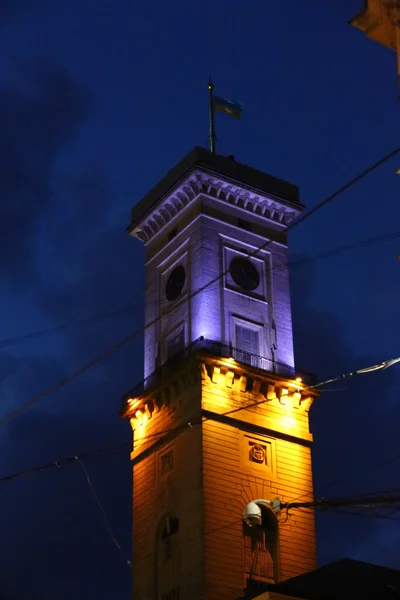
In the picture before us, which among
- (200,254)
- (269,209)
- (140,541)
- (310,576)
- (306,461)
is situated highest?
(269,209)

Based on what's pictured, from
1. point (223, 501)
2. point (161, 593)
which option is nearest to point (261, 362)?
point (223, 501)

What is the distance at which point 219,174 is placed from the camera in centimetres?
5712

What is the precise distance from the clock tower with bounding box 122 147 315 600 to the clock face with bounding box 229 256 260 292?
0.19 ft

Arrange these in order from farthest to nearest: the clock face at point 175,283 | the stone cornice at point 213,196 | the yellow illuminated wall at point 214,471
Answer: the stone cornice at point 213,196
the clock face at point 175,283
the yellow illuminated wall at point 214,471

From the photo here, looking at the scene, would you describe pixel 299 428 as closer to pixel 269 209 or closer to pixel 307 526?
pixel 307 526

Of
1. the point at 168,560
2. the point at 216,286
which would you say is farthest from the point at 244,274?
the point at 168,560

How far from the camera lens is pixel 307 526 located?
169ft

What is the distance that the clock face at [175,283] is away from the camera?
56.8 meters

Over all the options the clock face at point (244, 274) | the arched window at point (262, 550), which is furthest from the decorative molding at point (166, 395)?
the arched window at point (262, 550)

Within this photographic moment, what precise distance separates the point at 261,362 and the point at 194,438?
18.4ft

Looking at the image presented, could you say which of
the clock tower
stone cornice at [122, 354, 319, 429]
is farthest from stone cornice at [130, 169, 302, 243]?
stone cornice at [122, 354, 319, 429]

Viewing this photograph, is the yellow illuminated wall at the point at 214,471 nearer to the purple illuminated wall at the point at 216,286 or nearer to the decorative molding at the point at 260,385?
the decorative molding at the point at 260,385

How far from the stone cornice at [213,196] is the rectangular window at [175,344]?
22.5 feet

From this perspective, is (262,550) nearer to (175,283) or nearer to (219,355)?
(219,355)
